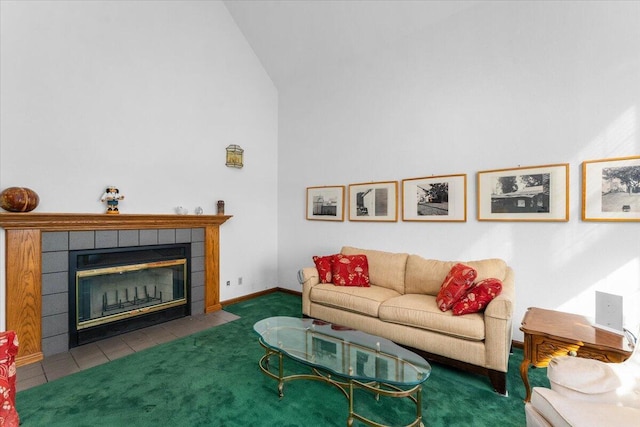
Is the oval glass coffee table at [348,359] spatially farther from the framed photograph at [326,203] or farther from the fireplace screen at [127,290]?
the framed photograph at [326,203]

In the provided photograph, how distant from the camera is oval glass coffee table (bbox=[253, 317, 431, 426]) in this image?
5.85 ft

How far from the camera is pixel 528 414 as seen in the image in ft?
4.69

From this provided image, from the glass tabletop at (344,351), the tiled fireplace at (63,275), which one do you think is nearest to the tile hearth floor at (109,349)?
the tiled fireplace at (63,275)

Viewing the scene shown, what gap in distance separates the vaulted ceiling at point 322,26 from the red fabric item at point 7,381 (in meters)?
4.39

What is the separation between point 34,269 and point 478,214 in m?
4.37

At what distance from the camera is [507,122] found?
3.09m

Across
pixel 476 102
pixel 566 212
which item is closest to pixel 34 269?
pixel 476 102

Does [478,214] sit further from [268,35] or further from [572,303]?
[268,35]

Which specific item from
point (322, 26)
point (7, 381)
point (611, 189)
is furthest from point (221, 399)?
point (322, 26)

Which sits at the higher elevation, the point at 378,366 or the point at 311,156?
the point at 311,156

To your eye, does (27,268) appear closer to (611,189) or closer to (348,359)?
(348,359)

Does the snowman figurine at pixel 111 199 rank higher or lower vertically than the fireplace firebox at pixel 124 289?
higher

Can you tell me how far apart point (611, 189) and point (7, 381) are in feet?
14.0

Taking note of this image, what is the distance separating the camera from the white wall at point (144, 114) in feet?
8.99
